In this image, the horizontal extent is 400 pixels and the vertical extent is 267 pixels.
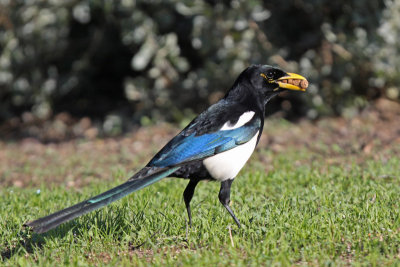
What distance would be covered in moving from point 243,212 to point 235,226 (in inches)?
13.3

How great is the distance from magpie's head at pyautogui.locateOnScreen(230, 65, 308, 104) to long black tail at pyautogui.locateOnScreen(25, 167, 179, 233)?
105 cm

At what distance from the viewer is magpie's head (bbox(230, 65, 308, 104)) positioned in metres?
4.82

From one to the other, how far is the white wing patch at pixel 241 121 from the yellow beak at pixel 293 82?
42 cm

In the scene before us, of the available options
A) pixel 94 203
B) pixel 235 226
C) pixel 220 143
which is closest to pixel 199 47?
pixel 220 143

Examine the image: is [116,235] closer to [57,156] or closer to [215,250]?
[215,250]

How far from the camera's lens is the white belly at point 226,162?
4336 millimetres

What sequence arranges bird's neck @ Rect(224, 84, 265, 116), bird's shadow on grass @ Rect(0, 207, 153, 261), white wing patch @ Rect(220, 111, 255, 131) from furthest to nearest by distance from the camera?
bird's neck @ Rect(224, 84, 265, 116)
white wing patch @ Rect(220, 111, 255, 131)
bird's shadow on grass @ Rect(0, 207, 153, 261)

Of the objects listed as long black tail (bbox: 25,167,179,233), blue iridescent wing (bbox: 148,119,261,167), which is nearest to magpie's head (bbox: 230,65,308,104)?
blue iridescent wing (bbox: 148,119,261,167)

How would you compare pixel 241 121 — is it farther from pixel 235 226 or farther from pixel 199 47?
pixel 199 47

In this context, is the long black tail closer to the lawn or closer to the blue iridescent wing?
the blue iridescent wing

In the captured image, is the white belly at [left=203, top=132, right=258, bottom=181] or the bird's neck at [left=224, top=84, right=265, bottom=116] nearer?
the white belly at [left=203, top=132, right=258, bottom=181]

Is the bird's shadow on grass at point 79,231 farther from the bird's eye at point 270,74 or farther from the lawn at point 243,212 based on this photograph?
the bird's eye at point 270,74

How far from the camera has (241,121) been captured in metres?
4.52

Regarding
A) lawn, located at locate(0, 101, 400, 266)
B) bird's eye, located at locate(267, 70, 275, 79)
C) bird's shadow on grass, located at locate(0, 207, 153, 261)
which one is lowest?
lawn, located at locate(0, 101, 400, 266)
